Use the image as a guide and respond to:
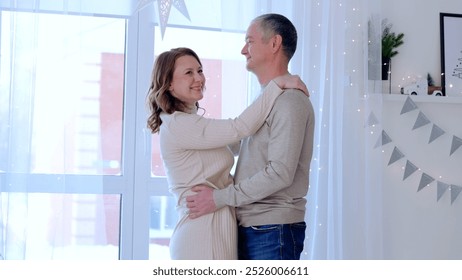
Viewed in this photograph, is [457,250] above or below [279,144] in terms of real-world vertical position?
below

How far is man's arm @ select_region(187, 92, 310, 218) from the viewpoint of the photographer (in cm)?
204

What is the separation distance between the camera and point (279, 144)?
6.72 ft

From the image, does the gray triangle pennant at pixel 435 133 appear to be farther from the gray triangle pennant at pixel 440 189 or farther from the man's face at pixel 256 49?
the man's face at pixel 256 49

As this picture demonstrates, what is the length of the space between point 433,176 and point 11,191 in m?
2.07

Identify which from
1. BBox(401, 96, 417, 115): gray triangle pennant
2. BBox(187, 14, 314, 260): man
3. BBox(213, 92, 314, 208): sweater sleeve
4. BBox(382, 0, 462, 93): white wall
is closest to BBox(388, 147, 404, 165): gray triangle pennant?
BBox(401, 96, 417, 115): gray triangle pennant

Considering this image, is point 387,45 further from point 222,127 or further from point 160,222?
point 222,127

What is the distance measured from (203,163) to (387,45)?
1590 mm

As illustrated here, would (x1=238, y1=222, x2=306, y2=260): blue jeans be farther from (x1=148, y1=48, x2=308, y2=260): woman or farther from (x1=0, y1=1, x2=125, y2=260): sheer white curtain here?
(x1=0, y1=1, x2=125, y2=260): sheer white curtain

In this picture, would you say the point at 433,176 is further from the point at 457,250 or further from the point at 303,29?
the point at 303,29

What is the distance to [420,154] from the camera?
344 centimetres

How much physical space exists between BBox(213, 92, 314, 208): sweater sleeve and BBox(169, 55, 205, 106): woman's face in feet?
0.92

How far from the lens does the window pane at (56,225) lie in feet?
9.48

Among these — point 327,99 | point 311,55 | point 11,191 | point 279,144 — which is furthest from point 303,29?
point 11,191

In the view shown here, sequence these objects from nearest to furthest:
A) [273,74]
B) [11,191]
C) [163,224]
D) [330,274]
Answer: [330,274]
[273,74]
[11,191]
[163,224]
